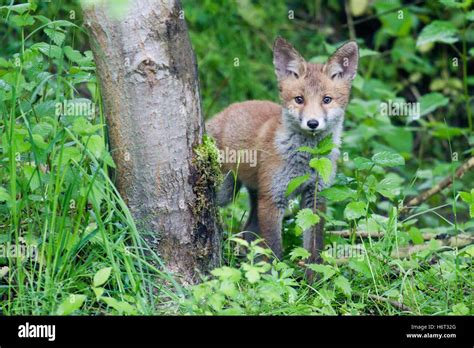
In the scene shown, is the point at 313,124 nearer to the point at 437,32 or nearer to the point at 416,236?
the point at 416,236

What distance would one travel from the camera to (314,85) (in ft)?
19.9

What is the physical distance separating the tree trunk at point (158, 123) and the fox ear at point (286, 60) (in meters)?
1.39

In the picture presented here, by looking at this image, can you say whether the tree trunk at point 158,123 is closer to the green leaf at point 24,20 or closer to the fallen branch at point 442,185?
the green leaf at point 24,20

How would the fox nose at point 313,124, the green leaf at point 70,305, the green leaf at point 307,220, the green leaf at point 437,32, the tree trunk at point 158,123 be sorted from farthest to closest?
the green leaf at point 437,32 → the fox nose at point 313,124 → the green leaf at point 307,220 → the tree trunk at point 158,123 → the green leaf at point 70,305

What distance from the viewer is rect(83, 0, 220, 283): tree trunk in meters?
4.72

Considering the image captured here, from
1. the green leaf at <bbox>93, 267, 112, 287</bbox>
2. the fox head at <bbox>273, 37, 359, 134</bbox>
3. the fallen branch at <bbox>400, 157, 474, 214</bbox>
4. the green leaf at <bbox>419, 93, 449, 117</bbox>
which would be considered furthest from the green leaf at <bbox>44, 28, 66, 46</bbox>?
the green leaf at <bbox>419, 93, 449, 117</bbox>

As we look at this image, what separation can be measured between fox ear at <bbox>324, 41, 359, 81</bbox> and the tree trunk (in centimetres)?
152

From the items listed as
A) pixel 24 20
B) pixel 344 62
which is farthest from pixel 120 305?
pixel 344 62

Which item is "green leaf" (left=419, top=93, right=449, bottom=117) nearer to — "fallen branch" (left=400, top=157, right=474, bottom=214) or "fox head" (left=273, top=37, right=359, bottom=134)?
"fallen branch" (left=400, top=157, right=474, bottom=214)

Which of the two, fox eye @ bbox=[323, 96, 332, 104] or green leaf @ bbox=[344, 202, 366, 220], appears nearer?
green leaf @ bbox=[344, 202, 366, 220]

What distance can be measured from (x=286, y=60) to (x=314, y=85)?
1.22 feet

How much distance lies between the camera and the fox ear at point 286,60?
6.21m

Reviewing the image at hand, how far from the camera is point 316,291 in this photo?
4891mm

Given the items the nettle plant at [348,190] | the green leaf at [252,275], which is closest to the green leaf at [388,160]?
the nettle plant at [348,190]
